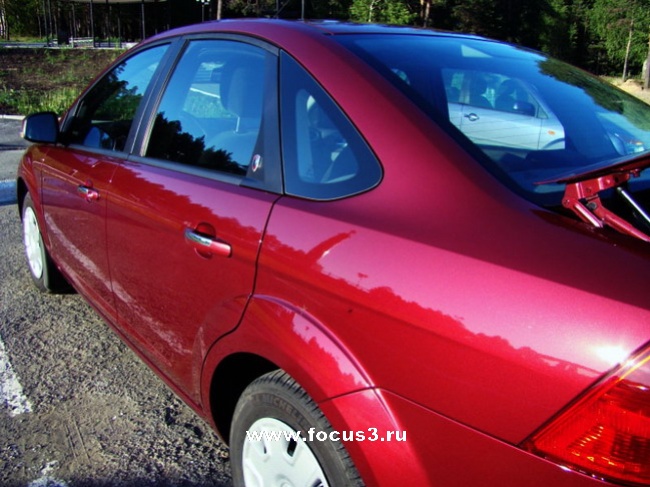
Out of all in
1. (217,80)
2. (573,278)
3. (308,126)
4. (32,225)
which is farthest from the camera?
(32,225)

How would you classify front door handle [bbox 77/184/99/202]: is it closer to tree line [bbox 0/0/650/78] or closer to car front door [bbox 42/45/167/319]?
car front door [bbox 42/45/167/319]

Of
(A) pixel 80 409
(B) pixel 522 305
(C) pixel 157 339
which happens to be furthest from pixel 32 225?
(B) pixel 522 305

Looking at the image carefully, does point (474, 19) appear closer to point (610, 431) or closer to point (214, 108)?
point (214, 108)

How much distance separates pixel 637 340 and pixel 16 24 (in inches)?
2317

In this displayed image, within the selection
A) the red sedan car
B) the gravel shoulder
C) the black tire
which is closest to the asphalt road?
the gravel shoulder

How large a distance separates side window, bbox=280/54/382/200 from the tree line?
41.8 metres

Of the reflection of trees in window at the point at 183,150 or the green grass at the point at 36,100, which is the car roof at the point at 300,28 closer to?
the reflection of trees in window at the point at 183,150

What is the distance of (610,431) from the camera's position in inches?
46.6

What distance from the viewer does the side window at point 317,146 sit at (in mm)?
1709

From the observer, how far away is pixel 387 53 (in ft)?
6.71

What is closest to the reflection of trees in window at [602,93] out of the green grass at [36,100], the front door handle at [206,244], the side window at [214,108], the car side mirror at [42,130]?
the side window at [214,108]

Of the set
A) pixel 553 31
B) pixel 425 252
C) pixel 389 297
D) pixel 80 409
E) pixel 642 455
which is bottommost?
pixel 80 409

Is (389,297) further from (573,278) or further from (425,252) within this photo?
(573,278)

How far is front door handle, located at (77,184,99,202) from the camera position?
2.84 m
